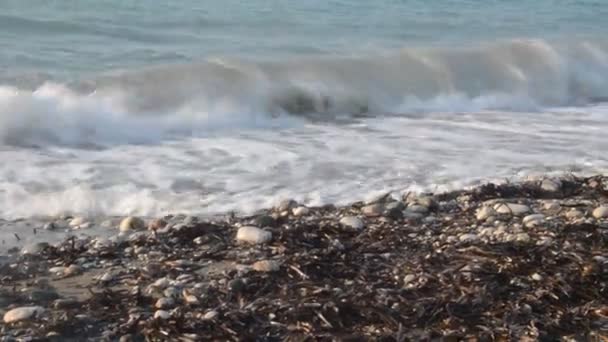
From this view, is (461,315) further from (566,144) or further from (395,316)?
(566,144)

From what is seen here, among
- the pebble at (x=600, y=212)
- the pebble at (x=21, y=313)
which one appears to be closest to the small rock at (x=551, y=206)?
the pebble at (x=600, y=212)

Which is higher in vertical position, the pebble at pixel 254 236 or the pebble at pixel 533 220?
the pebble at pixel 533 220

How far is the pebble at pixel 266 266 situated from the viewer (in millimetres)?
3658

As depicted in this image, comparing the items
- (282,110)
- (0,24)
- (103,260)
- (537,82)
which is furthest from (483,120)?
(0,24)

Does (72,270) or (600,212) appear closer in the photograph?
(72,270)

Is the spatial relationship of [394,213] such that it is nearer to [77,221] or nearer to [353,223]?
[353,223]

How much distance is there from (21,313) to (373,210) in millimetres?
1932

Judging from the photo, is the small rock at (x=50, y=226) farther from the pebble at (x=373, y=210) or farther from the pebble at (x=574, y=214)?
the pebble at (x=574, y=214)

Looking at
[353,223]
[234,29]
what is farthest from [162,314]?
[234,29]

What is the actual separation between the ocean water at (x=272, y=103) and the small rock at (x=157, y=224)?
1.11 feet

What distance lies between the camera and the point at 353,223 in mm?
4309

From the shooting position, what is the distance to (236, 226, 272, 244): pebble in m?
4.07

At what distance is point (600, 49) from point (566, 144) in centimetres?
521

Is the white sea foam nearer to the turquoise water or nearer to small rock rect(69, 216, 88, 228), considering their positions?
small rock rect(69, 216, 88, 228)
